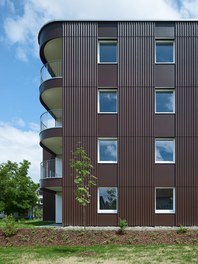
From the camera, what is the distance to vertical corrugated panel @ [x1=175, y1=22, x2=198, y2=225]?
86.5ft

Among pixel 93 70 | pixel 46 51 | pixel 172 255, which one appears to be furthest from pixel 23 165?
pixel 172 255

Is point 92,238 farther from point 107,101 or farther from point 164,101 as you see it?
point 164,101

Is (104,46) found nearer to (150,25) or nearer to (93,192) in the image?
(150,25)

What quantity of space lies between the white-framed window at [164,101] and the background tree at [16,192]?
21.1 metres

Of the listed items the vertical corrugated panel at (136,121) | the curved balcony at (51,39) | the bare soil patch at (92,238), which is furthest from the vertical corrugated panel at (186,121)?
the curved balcony at (51,39)

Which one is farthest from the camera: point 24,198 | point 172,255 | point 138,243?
point 24,198

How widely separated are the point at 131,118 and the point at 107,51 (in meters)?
4.47

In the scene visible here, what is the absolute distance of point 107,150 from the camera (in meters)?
26.9

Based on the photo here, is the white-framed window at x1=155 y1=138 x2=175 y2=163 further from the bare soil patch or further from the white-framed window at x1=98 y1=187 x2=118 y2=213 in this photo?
the bare soil patch

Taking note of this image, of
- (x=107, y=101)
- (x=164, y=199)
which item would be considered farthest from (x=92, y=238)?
(x=107, y=101)

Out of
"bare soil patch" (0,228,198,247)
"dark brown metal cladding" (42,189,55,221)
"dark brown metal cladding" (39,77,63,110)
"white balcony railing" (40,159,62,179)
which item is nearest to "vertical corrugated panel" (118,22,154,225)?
"dark brown metal cladding" (39,77,63,110)

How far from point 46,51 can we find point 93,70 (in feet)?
15.8

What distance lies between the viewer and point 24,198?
43938mm

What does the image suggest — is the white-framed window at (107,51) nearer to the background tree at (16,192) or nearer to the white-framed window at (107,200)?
the white-framed window at (107,200)
